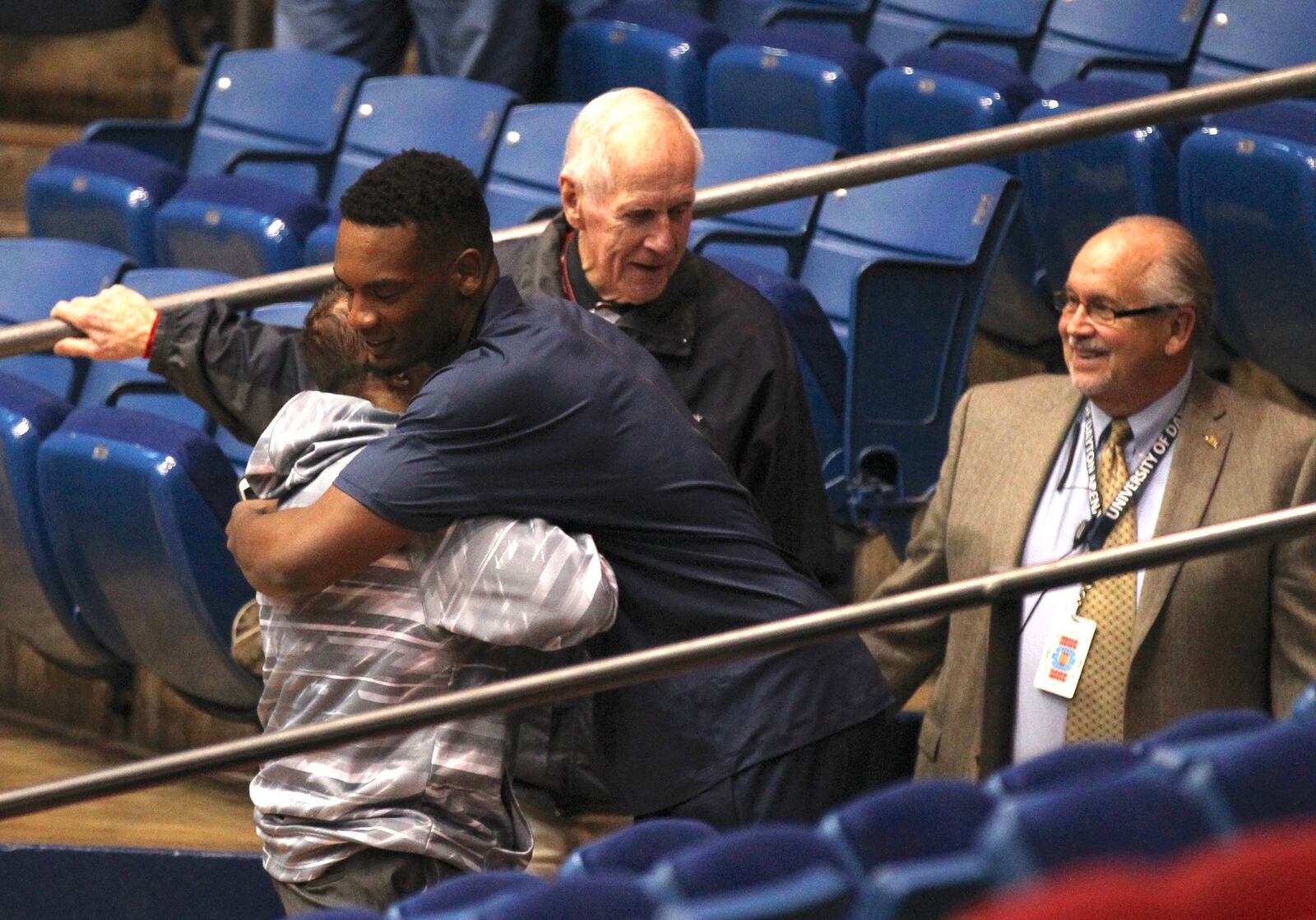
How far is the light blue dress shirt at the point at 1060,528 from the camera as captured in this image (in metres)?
1.43

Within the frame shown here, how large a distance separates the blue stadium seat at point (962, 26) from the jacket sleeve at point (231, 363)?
69.2 inches

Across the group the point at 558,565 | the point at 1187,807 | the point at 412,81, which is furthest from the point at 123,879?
the point at 412,81

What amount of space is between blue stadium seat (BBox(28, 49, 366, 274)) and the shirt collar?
141 cm

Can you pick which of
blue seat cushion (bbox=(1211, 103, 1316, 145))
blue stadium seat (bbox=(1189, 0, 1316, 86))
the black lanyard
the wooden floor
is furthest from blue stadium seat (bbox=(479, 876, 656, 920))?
blue stadium seat (bbox=(1189, 0, 1316, 86))

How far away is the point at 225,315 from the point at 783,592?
1.72ft

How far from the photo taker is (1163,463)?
1.44 meters

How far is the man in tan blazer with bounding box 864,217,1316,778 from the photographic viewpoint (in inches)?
54.7

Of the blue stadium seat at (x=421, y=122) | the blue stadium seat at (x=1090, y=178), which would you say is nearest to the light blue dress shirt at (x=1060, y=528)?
the blue stadium seat at (x=1090, y=178)

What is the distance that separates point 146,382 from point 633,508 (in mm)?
1175

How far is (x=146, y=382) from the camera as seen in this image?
2.23 m

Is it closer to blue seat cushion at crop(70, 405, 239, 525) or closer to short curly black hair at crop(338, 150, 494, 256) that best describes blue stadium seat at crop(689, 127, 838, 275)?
blue seat cushion at crop(70, 405, 239, 525)

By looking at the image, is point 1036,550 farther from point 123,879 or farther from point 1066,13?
point 1066,13

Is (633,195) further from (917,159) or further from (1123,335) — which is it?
(1123,335)

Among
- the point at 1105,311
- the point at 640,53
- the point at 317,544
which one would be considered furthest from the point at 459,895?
the point at 640,53
